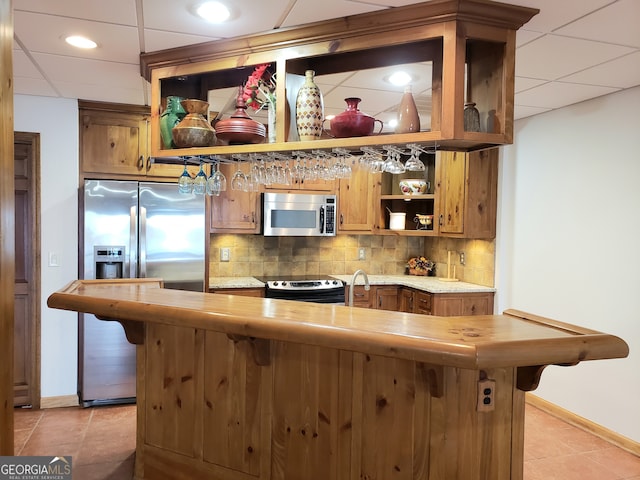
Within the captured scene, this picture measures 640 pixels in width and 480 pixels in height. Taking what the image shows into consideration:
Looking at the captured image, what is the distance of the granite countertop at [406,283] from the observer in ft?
14.3

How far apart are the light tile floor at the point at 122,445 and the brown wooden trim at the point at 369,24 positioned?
2.39 meters

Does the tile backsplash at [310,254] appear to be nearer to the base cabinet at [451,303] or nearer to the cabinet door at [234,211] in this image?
the cabinet door at [234,211]

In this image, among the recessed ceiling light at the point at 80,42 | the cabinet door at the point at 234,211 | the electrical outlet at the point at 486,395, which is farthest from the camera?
the cabinet door at the point at 234,211

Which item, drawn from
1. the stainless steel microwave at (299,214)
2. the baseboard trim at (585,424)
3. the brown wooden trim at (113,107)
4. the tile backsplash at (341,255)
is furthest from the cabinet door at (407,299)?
the brown wooden trim at (113,107)

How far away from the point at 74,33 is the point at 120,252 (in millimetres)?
1805

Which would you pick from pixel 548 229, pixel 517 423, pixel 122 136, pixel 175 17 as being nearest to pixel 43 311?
pixel 122 136

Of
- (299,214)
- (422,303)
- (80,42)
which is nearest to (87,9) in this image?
(80,42)

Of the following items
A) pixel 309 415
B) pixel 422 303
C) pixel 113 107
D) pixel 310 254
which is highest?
pixel 113 107

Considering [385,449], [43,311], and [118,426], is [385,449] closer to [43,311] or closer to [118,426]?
[118,426]

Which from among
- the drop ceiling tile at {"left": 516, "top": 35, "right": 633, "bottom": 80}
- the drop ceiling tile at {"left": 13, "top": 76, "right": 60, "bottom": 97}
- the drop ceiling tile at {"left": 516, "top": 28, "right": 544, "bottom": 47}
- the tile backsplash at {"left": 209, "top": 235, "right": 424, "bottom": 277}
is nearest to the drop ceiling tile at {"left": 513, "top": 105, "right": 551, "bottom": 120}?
the drop ceiling tile at {"left": 516, "top": 35, "right": 633, "bottom": 80}

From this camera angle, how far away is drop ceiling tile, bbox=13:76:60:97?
10.9 feet

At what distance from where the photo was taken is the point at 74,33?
2.45 metres

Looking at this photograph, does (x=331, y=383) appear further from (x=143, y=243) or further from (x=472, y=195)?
(x=472, y=195)

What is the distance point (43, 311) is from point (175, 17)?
2.75 meters
